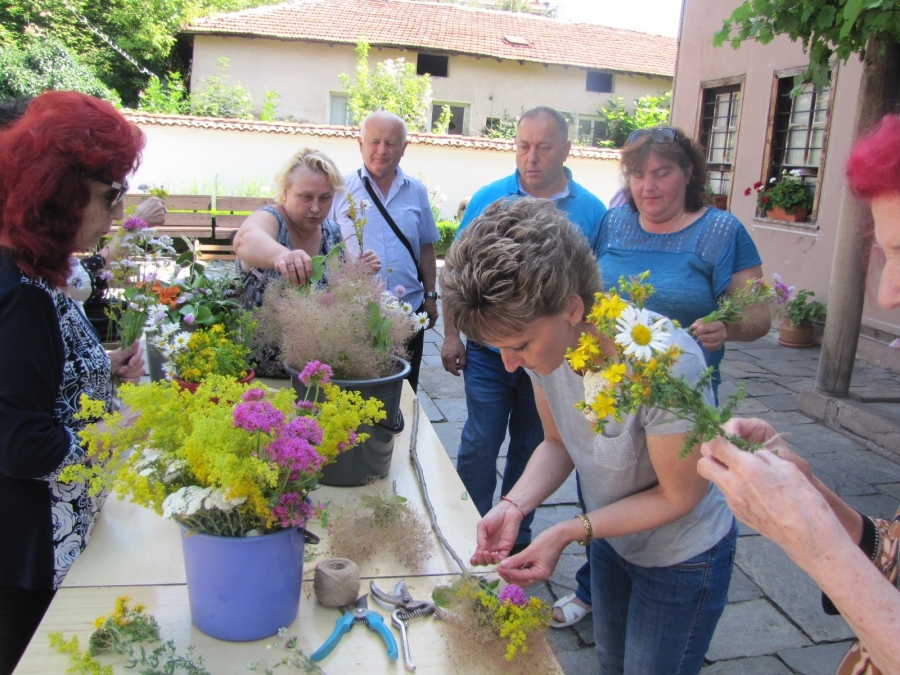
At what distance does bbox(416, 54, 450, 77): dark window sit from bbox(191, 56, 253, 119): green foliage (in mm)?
5207

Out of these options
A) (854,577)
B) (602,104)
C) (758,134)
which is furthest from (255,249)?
(602,104)

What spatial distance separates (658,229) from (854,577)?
1841mm

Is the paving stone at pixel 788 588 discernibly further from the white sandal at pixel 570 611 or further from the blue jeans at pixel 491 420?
the blue jeans at pixel 491 420

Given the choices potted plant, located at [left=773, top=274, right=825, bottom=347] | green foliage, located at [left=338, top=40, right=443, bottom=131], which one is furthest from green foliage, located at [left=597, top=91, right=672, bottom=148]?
potted plant, located at [left=773, top=274, right=825, bottom=347]

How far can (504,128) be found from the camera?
20.2m

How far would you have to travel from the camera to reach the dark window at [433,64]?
68.9 feet

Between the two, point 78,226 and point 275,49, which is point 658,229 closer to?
point 78,226

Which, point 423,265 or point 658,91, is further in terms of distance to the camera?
point 658,91

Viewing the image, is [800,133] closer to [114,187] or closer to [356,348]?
[356,348]

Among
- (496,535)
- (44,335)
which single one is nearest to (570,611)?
(496,535)

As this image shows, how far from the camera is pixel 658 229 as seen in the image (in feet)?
8.78

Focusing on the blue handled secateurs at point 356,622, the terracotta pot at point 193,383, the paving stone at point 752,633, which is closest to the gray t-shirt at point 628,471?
the blue handled secateurs at point 356,622

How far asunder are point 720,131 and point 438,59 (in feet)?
42.6

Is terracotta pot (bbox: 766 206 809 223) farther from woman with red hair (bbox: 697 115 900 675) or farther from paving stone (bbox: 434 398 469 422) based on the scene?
woman with red hair (bbox: 697 115 900 675)
